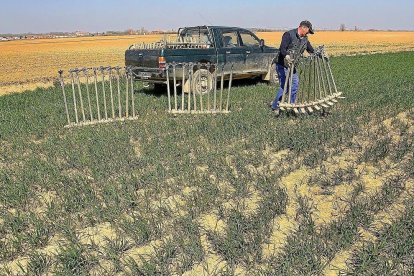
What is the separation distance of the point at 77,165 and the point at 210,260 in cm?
283

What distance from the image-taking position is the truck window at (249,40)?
12.0m

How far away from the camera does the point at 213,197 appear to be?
4.02 m

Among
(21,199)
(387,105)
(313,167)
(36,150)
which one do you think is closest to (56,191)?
(21,199)

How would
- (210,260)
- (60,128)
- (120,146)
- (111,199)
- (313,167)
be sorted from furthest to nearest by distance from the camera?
(60,128), (120,146), (313,167), (111,199), (210,260)

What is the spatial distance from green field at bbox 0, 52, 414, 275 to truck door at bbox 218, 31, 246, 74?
14.5ft

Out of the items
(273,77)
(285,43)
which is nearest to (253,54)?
(273,77)

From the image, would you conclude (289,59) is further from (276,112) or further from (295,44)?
(276,112)

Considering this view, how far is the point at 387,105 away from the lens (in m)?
7.93

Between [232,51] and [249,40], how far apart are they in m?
1.09

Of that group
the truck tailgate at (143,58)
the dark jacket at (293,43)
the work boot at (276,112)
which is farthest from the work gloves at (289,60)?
the truck tailgate at (143,58)

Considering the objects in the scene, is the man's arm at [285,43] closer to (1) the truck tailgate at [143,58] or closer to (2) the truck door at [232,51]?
(1) the truck tailgate at [143,58]

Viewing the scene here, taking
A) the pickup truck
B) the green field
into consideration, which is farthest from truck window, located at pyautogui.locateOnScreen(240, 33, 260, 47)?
the green field

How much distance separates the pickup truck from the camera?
10.1 m

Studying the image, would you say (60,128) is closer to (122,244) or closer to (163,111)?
(163,111)
